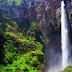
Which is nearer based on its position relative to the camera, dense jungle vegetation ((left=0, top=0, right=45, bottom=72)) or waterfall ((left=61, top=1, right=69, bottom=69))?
dense jungle vegetation ((left=0, top=0, right=45, bottom=72))

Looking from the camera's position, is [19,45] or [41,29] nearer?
[19,45]

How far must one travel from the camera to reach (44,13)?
41.9 ft

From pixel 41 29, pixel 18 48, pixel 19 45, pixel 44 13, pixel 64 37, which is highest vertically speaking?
pixel 44 13

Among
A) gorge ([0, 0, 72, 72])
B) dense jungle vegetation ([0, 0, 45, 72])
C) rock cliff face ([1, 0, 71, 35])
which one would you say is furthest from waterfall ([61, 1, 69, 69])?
dense jungle vegetation ([0, 0, 45, 72])

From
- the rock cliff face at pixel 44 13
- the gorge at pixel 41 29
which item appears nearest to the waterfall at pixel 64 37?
the gorge at pixel 41 29

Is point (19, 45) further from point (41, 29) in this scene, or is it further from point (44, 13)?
point (44, 13)

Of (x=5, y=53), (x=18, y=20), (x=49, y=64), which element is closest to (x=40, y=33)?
(x=18, y=20)

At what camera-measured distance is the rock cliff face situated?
1242cm

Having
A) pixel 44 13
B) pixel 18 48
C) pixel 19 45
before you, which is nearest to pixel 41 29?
pixel 44 13

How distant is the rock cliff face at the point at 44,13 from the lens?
40.8 ft

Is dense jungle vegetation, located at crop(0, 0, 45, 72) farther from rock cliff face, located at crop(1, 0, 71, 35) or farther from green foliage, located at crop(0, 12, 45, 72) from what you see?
rock cliff face, located at crop(1, 0, 71, 35)

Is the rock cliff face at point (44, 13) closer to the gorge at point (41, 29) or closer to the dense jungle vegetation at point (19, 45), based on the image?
the gorge at point (41, 29)

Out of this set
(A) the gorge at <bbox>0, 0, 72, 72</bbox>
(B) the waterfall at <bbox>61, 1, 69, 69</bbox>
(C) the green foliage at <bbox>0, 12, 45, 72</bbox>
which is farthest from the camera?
(B) the waterfall at <bbox>61, 1, 69, 69</bbox>

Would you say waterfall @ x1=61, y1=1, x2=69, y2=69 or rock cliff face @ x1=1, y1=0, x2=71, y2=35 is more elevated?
rock cliff face @ x1=1, y1=0, x2=71, y2=35
